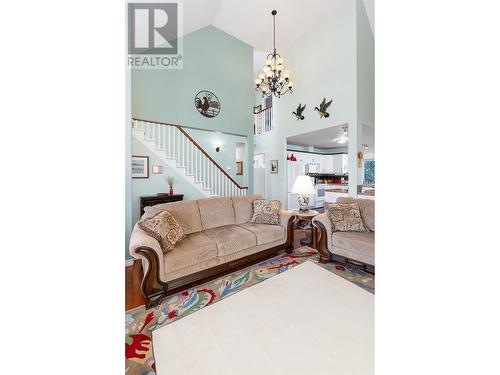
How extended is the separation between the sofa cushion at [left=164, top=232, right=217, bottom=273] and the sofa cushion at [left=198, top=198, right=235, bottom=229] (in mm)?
425

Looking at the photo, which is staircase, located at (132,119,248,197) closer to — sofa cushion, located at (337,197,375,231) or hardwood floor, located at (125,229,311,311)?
hardwood floor, located at (125,229,311,311)

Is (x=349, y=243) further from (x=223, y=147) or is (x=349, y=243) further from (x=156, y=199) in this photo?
(x=223, y=147)

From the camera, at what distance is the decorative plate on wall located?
498 cm

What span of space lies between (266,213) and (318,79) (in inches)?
150

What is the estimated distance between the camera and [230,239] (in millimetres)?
2492

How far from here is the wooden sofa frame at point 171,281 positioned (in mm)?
1900

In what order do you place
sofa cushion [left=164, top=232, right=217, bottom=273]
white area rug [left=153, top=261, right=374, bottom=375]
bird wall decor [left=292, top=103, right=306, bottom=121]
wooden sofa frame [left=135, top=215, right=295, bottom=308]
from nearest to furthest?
white area rug [left=153, top=261, right=374, bottom=375] → wooden sofa frame [left=135, top=215, right=295, bottom=308] → sofa cushion [left=164, top=232, right=217, bottom=273] → bird wall decor [left=292, top=103, right=306, bottom=121]

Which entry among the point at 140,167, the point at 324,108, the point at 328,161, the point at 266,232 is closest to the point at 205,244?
the point at 266,232

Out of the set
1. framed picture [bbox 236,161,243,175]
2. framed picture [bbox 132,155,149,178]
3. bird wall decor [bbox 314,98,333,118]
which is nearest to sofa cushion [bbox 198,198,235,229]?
framed picture [bbox 132,155,149,178]

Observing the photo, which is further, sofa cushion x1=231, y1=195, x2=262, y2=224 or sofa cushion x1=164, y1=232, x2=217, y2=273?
sofa cushion x1=231, y1=195, x2=262, y2=224
